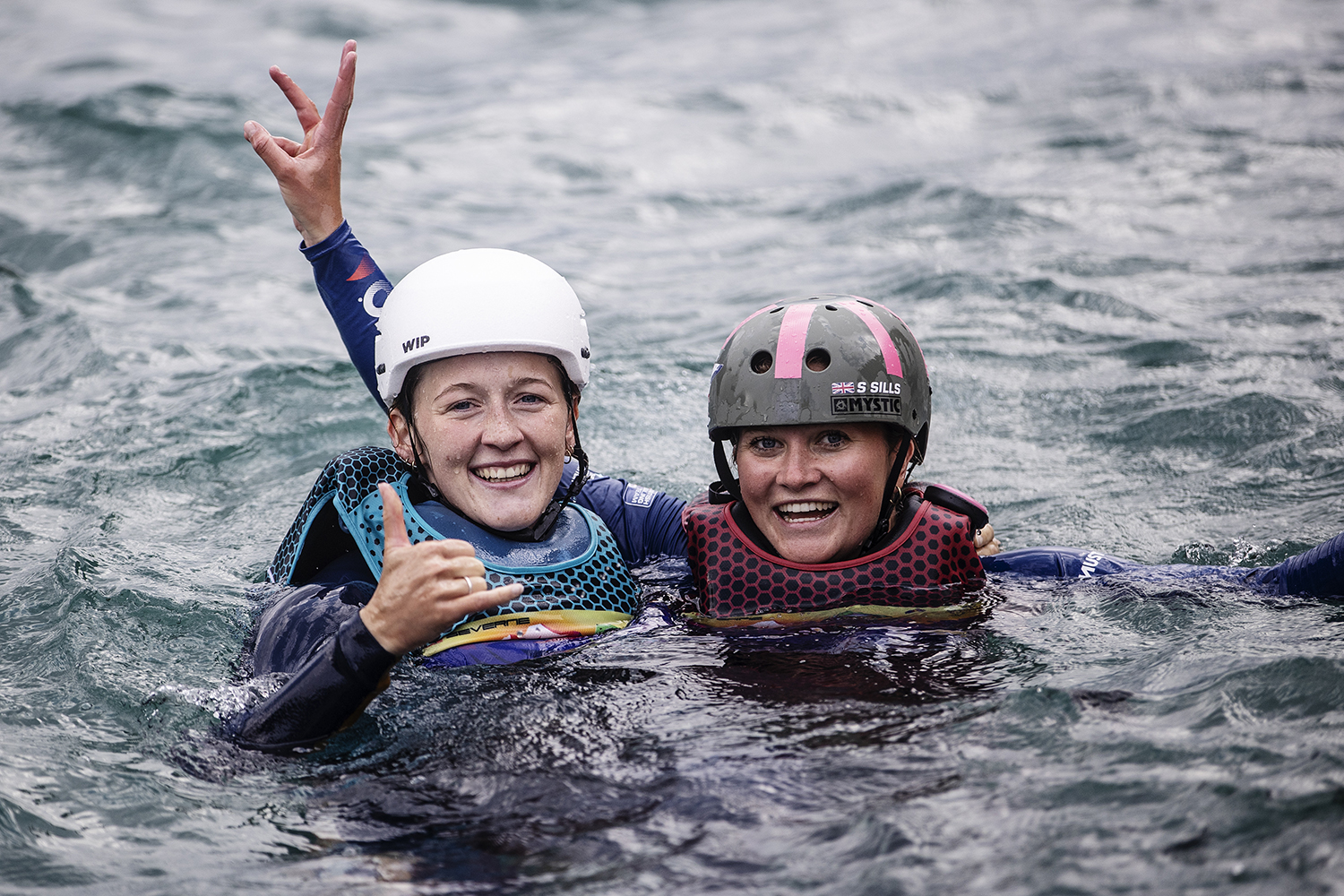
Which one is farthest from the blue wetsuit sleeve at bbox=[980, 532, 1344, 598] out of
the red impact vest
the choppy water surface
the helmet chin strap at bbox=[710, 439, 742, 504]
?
the helmet chin strap at bbox=[710, 439, 742, 504]

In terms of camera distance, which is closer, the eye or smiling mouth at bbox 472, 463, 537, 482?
smiling mouth at bbox 472, 463, 537, 482

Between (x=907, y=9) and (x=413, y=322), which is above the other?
(x=907, y=9)

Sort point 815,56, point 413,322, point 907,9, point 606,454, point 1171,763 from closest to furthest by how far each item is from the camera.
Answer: point 1171,763
point 413,322
point 606,454
point 815,56
point 907,9

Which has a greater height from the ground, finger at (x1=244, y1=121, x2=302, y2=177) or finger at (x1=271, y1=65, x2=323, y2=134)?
finger at (x1=271, y1=65, x2=323, y2=134)


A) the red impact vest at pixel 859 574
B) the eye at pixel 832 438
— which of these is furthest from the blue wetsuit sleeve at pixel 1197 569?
the eye at pixel 832 438

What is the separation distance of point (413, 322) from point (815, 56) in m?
17.2

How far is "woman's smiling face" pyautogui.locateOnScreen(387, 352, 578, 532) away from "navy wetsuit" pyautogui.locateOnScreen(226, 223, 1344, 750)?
1.79 ft

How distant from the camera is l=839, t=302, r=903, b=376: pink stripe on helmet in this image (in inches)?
206

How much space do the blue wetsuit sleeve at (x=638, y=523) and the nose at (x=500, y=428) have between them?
99 centimetres

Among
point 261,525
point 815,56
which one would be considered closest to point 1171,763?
point 261,525

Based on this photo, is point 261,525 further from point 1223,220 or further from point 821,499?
point 1223,220

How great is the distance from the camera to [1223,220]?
12227 millimetres

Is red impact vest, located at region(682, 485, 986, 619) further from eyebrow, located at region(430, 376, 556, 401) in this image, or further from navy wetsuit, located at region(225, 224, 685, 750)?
eyebrow, located at region(430, 376, 556, 401)

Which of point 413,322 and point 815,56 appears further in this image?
point 815,56
